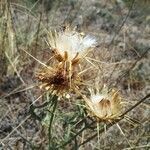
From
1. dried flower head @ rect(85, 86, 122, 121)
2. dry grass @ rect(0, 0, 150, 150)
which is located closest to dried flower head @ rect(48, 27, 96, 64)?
dried flower head @ rect(85, 86, 122, 121)

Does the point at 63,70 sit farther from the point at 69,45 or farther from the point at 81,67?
the point at 81,67

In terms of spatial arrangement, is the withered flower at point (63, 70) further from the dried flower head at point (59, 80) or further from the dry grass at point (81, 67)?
the dry grass at point (81, 67)

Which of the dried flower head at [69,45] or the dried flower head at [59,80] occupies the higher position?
the dried flower head at [69,45]

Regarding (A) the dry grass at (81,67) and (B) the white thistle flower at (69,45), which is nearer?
(B) the white thistle flower at (69,45)

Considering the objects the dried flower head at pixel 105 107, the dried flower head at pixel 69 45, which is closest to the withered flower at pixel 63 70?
the dried flower head at pixel 69 45

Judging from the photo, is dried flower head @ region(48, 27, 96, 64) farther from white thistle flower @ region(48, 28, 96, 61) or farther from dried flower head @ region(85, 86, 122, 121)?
dried flower head @ region(85, 86, 122, 121)

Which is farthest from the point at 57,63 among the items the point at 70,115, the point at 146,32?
the point at 146,32

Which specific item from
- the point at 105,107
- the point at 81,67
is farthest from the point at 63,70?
the point at 81,67
